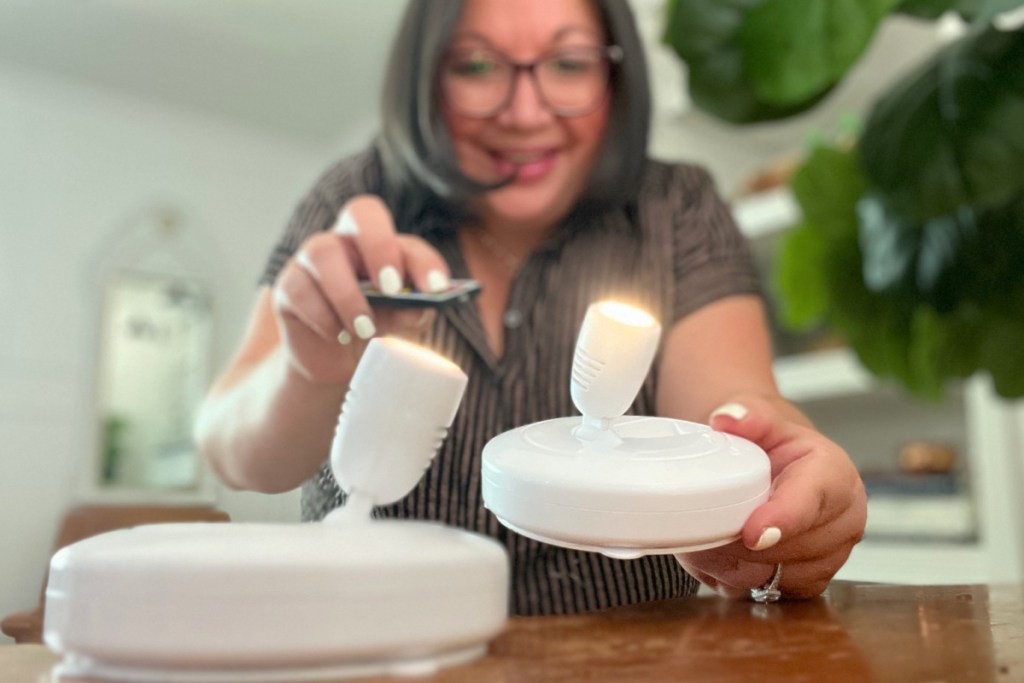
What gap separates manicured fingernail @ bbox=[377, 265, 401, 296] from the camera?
32 centimetres

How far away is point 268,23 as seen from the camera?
0.64 m

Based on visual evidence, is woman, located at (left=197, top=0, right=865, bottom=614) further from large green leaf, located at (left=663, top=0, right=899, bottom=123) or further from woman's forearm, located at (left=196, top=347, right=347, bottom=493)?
large green leaf, located at (left=663, top=0, right=899, bottom=123)

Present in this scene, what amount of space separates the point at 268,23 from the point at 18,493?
409 millimetres

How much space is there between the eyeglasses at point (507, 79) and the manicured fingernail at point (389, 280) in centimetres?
19

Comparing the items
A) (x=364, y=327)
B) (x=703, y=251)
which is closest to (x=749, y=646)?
(x=364, y=327)

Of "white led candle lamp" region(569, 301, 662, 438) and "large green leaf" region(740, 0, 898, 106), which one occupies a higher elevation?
"large green leaf" region(740, 0, 898, 106)

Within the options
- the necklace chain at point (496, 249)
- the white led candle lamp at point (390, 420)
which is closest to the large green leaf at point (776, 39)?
the necklace chain at point (496, 249)

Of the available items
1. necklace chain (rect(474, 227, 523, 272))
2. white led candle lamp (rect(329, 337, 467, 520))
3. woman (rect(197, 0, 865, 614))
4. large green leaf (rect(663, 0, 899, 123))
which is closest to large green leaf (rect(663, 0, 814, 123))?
large green leaf (rect(663, 0, 899, 123))

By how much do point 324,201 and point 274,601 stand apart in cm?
31

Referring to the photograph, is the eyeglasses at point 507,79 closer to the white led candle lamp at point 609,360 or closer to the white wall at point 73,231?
the white wall at point 73,231

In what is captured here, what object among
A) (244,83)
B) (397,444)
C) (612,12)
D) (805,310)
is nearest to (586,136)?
(612,12)

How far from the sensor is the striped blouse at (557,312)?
34 cm

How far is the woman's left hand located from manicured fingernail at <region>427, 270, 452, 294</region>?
0.11 metres

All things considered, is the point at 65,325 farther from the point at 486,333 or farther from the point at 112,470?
the point at 486,333
